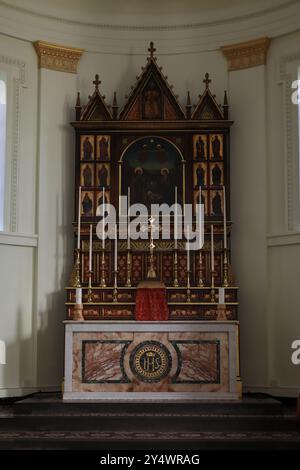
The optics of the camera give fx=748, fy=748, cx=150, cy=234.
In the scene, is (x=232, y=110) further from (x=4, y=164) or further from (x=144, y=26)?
(x=4, y=164)

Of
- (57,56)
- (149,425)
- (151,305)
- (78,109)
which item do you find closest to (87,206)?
(78,109)

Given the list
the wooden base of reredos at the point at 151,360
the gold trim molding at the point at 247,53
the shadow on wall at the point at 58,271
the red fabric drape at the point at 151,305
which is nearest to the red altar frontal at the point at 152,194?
the red fabric drape at the point at 151,305

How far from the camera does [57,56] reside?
11.5 m

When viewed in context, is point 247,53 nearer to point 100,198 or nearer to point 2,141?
point 100,198

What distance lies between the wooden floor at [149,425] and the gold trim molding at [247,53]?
5.11 meters

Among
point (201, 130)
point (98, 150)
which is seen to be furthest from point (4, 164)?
point (201, 130)

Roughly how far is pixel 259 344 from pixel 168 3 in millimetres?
5454

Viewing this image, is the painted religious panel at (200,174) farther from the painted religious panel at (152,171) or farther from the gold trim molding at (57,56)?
the gold trim molding at (57,56)

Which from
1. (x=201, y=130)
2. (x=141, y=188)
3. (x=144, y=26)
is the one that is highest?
(x=144, y=26)

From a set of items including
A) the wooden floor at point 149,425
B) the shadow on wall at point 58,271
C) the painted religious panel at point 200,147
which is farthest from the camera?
the painted religious panel at point 200,147

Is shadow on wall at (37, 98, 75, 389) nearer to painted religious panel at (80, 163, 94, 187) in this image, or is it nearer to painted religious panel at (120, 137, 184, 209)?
painted religious panel at (80, 163, 94, 187)

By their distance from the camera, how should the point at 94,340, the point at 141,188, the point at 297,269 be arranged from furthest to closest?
the point at 141,188
the point at 297,269
the point at 94,340

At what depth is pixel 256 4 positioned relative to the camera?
1142cm

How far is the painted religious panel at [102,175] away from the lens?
1134cm
